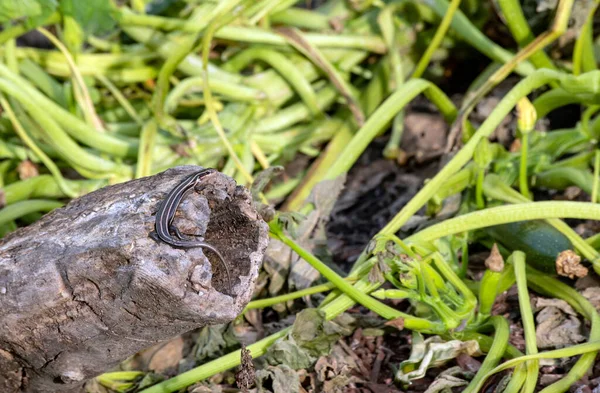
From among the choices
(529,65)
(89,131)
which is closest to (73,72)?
(89,131)

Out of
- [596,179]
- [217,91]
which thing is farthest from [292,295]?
[217,91]

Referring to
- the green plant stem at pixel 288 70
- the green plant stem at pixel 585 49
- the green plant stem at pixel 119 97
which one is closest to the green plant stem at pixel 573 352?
the green plant stem at pixel 585 49

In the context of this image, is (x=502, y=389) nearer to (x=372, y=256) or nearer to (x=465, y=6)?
(x=372, y=256)

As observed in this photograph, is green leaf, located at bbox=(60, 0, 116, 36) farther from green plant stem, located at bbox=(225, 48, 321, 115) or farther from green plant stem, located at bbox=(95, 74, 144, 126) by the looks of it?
green plant stem, located at bbox=(225, 48, 321, 115)

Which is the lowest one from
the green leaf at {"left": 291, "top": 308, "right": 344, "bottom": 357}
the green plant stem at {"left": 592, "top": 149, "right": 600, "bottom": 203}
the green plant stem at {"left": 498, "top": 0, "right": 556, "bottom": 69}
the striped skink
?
the green leaf at {"left": 291, "top": 308, "right": 344, "bottom": 357}

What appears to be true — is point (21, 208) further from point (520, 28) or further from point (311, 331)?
point (520, 28)

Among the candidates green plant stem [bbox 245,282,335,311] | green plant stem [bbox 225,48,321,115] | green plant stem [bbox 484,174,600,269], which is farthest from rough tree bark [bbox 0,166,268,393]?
green plant stem [bbox 225,48,321,115]
